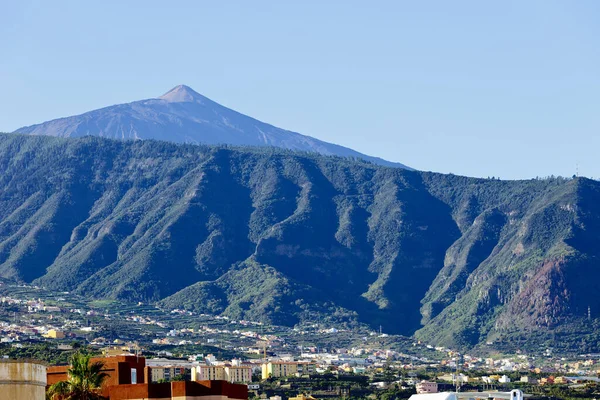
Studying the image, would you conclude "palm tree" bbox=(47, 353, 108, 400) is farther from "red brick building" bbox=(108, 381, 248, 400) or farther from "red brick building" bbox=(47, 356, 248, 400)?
"red brick building" bbox=(47, 356, 248, 400)

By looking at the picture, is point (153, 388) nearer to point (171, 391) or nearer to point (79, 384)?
point (171, 391)

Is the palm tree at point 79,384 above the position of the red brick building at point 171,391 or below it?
above

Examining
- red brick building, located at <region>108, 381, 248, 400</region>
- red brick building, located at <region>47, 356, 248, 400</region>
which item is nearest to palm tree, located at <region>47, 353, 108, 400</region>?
red brick building, located at <region>108, 381, 248, 400</region>

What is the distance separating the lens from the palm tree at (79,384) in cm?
5709

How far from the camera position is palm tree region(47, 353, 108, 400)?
57.1m

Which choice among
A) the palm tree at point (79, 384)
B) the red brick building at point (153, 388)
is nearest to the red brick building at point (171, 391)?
the red brick building at point (153, 388)

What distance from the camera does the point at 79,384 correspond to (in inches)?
2272

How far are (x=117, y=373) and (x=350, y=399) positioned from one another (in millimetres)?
126743

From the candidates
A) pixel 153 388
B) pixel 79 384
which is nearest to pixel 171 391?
pixel 153 388

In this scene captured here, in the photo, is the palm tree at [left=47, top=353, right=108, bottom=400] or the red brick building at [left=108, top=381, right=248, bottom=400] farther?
the red brick building at [left=108, top=381, right=248, bottom=400]

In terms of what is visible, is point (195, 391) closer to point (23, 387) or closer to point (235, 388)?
point (235, 388)

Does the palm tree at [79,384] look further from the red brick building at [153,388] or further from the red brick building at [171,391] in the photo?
the red brick building at [153,388]

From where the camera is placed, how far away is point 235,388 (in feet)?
237

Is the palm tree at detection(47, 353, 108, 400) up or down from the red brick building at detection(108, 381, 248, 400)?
up
